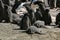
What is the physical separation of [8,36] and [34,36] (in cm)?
90

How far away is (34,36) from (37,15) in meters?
2.46

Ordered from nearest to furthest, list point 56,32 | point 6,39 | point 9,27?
point 6,39 < point 56,32 < point 9,27

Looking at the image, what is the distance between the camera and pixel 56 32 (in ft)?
27.8

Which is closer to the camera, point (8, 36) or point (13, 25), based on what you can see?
point (8, 36)

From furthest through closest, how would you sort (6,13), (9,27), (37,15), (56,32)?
(6,13) → (37,15) → (9,27) → (56,32)

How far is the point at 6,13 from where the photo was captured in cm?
1089

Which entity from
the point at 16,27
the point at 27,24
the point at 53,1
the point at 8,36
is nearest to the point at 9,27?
the point at 16,27

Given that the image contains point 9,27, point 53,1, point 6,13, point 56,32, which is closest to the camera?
point 56,32

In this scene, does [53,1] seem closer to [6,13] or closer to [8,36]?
[6,13]

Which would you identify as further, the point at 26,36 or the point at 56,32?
the point at 56,32

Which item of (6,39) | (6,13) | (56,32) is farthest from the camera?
(6,13)

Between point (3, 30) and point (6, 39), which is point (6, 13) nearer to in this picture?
point (3, 30)

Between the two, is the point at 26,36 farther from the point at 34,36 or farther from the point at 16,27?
the point at 16,27

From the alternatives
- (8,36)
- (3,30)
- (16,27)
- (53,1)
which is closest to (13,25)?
(16,27)
